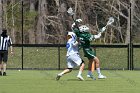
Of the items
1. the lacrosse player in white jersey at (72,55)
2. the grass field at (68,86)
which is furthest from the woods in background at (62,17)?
the grass field at (68,86)

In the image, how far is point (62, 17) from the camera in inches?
1686

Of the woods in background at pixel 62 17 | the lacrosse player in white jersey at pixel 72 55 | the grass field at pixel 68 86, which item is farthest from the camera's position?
the woods in background at pixel 62 17

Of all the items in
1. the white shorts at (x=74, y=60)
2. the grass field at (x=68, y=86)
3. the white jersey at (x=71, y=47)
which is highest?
the white jersey at (x=71, y=47)

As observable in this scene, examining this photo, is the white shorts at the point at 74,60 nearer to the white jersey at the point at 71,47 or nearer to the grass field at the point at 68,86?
the white jersey at the point at 71,47

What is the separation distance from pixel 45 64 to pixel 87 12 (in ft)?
34.4

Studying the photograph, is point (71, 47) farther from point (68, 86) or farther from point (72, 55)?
point (68, 86)

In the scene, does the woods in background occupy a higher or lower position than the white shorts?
higher

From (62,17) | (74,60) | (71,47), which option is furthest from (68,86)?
(62,17)

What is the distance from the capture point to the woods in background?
127 ft

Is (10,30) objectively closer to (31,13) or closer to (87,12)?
(31,13)

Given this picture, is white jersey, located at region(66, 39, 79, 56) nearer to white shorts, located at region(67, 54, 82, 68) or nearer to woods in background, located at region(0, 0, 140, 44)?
white shorts, located at region(67, 54, 82, 68)

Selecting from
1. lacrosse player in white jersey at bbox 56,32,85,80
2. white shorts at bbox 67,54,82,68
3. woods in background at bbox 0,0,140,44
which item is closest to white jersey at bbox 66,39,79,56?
lacrosse player in white jersey at bbox 56,32,85,80

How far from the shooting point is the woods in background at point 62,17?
38781 millimetres

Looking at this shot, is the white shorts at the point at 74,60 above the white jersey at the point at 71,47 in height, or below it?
below
